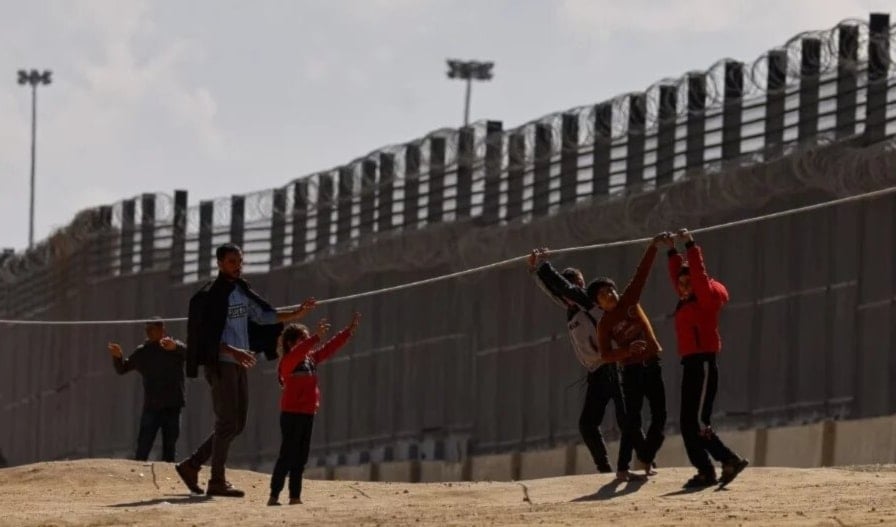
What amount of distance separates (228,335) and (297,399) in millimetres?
598

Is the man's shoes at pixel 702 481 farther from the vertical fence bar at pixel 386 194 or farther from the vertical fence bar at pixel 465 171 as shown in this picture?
the vertical fence bar at pixel 386 194

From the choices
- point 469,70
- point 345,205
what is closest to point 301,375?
point 345,205

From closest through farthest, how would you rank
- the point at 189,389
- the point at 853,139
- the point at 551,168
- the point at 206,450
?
1. the point at 206,450
2. the point at 853,139
3. the point at 551,168
4. the point at 189,389

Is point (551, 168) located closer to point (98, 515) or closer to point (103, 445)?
point (103, 445)

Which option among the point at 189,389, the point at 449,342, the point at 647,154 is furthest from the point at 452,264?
the point at 189,389

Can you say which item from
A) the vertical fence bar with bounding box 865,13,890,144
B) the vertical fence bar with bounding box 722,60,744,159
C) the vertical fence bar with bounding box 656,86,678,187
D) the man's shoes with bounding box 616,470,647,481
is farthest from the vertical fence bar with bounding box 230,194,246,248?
the man's shoes with bounding box 616,470,647,481

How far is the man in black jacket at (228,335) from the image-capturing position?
754 inches

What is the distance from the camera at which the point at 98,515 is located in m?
18.1

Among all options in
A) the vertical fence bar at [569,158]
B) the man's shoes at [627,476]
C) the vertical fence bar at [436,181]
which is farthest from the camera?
the vertical fence bar at [436,181]

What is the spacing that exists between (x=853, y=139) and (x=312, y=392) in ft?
36.0

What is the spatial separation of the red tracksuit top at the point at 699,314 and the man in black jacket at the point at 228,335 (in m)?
2.54

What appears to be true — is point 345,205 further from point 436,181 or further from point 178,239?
point 178,239

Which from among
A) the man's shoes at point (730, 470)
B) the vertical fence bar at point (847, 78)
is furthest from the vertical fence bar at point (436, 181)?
the man's shoes at point (730, 470)

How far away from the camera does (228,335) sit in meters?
19.2
